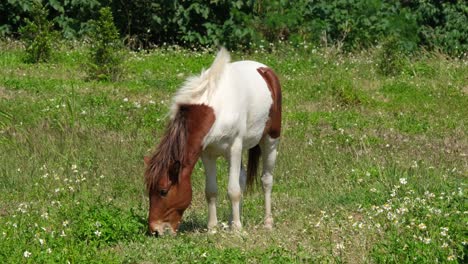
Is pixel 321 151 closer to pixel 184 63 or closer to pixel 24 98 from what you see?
pixel 24 98

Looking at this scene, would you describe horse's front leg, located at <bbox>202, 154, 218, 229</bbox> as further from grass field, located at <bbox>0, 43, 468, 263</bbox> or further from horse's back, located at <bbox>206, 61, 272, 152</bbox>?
horse's back, located at <bbox>206, 61, 272, 152</bbox>

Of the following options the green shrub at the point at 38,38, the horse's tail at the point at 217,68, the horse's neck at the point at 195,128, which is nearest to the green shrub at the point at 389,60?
the green shrub at the point at 38,38

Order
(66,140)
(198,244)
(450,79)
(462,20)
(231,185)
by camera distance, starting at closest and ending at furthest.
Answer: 1. (198,244)
2. (231,185)
3. (66,140)
4. (450,79)
5. (462,20)

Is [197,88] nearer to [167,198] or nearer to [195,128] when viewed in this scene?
[195,128]

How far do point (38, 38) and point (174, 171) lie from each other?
33.4 ft

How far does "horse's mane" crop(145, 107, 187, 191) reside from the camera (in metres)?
9.52

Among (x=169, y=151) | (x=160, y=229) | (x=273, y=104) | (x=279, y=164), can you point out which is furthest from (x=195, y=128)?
(x=279, y=164)

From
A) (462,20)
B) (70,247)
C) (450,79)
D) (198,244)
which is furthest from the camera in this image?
(462,20)

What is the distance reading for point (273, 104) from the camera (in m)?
10.5

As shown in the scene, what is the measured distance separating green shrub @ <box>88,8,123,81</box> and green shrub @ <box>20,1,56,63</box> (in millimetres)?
1723

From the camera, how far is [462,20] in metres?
23.6

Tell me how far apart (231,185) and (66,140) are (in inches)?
144

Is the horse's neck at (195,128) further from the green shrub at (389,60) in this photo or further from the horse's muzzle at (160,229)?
the green shrub at (389,60)


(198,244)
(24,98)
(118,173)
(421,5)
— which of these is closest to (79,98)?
(24,98)
